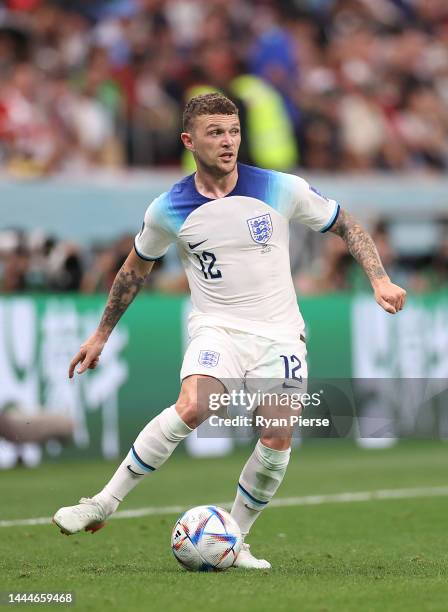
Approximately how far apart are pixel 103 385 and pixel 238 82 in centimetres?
548

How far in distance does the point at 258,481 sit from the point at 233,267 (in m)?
1.15

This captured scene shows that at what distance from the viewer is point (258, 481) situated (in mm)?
7230

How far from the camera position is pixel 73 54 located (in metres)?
17.3

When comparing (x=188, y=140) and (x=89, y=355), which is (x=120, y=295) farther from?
(x=188, y=140)

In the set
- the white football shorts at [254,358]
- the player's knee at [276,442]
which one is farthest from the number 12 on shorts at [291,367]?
the player's knee at [276,442]

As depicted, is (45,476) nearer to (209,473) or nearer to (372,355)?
(209,473)

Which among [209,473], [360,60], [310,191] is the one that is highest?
[310,191]

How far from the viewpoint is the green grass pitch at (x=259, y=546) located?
593 centimetres

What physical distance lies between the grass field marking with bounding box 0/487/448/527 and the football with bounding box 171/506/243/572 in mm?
2780

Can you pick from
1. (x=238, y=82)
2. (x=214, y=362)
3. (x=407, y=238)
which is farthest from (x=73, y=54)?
(x=214, y=362)

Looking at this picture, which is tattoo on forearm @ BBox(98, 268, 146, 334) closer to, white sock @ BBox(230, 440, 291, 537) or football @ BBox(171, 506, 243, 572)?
white sock @ BBox(230, 440, 291, 537)

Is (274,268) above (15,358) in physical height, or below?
above

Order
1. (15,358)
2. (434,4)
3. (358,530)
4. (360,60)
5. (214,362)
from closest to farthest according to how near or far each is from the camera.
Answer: (214,362) < (358,530) < (15,358) < (360,60) < (434,4)

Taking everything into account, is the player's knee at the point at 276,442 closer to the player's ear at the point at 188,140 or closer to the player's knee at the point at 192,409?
the player's knee at the point at 192,409
